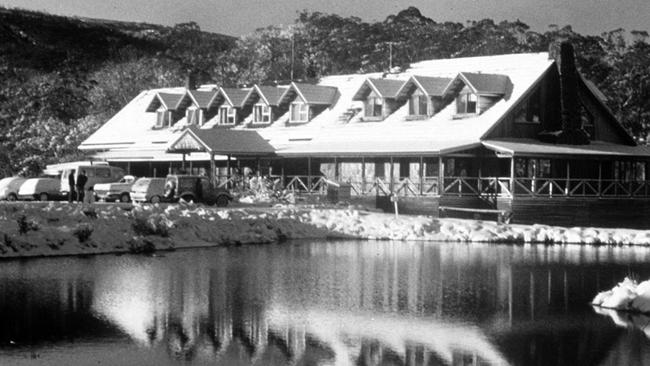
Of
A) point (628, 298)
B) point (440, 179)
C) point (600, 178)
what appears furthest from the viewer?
point (600, 178)

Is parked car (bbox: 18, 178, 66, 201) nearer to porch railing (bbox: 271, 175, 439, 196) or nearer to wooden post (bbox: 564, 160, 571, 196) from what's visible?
porch railing (bbox: 271, 175, 439, 196)

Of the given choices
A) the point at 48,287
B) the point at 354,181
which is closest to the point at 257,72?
the point at 354,181

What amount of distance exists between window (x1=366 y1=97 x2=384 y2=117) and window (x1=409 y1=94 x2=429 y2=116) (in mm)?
2016

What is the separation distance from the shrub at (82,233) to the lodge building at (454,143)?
16.9m

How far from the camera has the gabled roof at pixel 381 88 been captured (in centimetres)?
5609

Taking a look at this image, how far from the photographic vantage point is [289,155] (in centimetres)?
5591

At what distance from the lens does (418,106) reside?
2174 inches

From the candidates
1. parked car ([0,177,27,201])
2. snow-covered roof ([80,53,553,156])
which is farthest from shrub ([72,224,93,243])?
parked car ([0,177,27,201])

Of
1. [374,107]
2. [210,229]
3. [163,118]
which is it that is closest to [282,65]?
[163,118]

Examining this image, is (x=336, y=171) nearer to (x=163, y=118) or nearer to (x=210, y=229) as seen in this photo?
(x=163, y=118)

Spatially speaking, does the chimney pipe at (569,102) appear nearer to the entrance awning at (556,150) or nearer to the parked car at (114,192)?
the entrance awning at (556,150)

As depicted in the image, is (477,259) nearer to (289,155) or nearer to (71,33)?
(289,155)

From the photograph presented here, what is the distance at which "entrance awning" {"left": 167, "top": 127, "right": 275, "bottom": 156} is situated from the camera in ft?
183

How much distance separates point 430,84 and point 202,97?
17.5 meters
